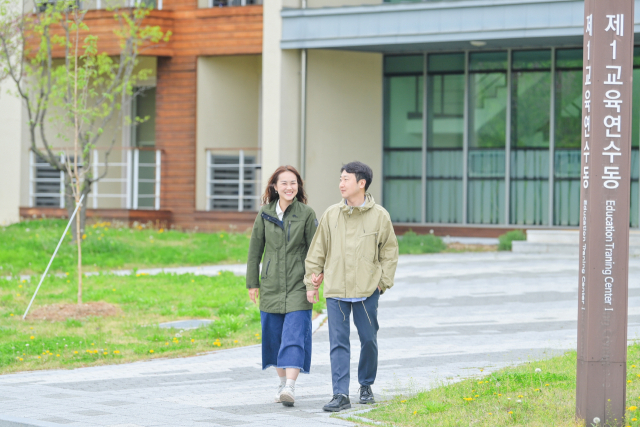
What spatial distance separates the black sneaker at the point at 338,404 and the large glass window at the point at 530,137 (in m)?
16.5

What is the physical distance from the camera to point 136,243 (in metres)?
18.1

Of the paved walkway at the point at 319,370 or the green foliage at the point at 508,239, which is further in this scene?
the green foliage at the point at 508,239

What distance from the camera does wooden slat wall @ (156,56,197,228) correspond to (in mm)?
22344

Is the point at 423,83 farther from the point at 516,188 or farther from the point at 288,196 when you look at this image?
the point at 288,196

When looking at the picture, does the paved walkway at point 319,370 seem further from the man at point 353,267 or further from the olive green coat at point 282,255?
the olive green coat at point 282,255

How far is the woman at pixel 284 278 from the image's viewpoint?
21.2 ft

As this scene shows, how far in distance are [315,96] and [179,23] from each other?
14.2ft

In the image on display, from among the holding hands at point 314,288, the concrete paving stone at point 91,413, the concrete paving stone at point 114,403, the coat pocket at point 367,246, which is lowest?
the concrete paving stone at point 114,403

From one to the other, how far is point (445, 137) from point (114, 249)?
9.76 metres

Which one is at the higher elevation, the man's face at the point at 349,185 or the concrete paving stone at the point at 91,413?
the man's face at the point at 349,185

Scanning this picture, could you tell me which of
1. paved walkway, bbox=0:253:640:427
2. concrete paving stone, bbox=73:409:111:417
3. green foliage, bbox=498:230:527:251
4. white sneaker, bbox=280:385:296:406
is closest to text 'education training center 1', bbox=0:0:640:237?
green foliage, bbox=498:230:527:251

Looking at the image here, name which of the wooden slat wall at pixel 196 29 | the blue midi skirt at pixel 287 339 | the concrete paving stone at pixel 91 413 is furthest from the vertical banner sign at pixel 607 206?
the wooden slat wall at pixel 196 29

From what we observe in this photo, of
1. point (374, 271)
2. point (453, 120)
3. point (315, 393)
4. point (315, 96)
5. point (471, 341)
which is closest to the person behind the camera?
point (374, 271)

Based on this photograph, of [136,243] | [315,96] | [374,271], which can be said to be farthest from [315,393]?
[315,96]
